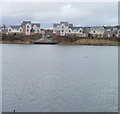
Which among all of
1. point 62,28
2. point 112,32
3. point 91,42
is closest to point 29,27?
point 62,28

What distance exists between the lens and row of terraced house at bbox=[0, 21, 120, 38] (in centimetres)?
8250

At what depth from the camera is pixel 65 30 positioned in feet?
269

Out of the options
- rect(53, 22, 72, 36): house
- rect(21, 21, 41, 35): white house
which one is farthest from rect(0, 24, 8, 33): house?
rect(53, 22, 72, 36): house

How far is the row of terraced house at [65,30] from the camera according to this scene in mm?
82500

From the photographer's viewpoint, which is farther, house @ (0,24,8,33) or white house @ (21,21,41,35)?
house @ (0,24,8,33)

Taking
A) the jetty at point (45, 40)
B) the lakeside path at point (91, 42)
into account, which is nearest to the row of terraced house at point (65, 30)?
the lakeside path at point (91, 42)

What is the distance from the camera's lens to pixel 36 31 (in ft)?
280

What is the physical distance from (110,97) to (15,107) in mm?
4206

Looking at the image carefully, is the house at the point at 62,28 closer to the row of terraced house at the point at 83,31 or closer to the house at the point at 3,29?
the row of terraced house at the point at 83,31

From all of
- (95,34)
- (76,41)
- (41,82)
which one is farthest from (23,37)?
(41,82)

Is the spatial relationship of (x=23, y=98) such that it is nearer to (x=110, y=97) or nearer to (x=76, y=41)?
(x=110, y=97)

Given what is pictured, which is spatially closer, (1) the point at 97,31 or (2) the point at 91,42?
(2) the point at 91,42

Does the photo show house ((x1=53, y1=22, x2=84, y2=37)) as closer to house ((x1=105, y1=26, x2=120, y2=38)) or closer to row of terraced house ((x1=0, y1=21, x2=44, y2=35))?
row of terraced house ((x1=0, y1=21, x2=44, y2=35))

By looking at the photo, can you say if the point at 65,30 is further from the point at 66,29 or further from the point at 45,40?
the point at 45,40
